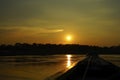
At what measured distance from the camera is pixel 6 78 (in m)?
32.3

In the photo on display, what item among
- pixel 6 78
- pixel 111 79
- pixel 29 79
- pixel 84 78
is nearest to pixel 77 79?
pixel 84 78

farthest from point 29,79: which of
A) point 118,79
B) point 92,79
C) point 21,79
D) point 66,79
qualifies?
point 118,79

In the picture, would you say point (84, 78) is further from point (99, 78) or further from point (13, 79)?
point (13, 79)

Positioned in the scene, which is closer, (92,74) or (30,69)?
(92,74)

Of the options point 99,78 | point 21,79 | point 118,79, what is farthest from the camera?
point 21,79

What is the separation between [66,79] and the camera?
2922 centimetres

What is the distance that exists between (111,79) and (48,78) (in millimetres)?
7647

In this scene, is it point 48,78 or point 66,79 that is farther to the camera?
point 48,78

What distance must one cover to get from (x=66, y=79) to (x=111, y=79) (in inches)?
160

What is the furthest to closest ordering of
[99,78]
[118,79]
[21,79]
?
[21,79] < [99,78] < [118,79]

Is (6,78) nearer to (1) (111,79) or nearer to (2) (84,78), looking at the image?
(2) (84,78)

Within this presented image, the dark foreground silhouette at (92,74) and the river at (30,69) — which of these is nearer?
the dark foreground silhouette at (92,74)

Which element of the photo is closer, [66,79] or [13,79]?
[66,79]

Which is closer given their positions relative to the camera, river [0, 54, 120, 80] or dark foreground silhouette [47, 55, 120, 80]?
dark foreground silhouette [47, 55, 120, 80]
